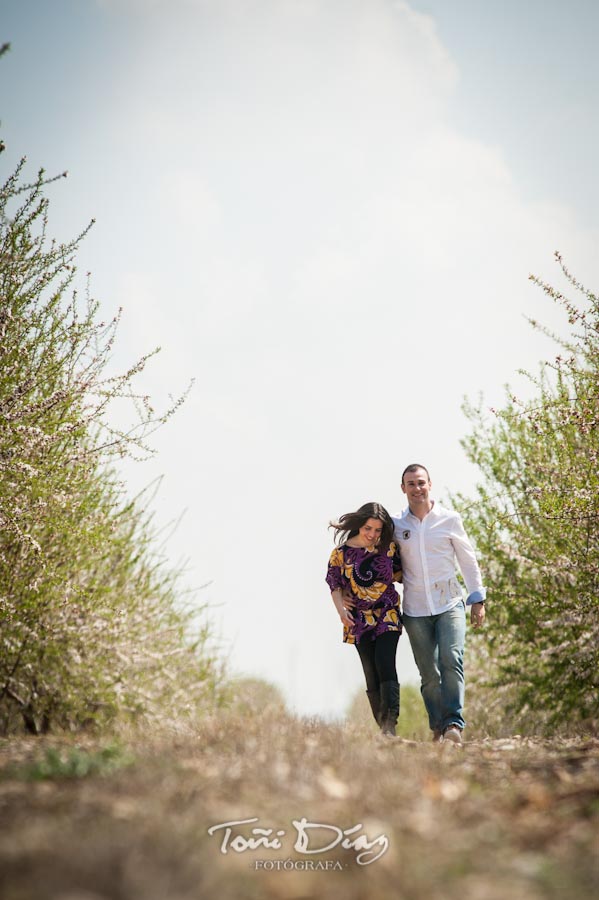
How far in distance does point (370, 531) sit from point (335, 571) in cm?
50

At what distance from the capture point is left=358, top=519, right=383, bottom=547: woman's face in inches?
250

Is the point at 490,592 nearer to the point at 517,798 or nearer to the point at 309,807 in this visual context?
the point at 517,798

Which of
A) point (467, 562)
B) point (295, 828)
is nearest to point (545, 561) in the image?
point (467, 562)

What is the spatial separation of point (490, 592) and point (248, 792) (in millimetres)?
7105

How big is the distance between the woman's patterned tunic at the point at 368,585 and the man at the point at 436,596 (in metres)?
0.17

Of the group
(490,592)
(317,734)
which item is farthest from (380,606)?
(490,592)

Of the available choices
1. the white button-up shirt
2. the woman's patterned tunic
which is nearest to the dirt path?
the woman's patterned tunic

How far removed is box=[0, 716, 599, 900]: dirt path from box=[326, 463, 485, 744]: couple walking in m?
1.97

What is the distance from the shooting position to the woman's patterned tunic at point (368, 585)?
6.19 meters

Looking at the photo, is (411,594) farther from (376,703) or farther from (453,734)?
(453,734)

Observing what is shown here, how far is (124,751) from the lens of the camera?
3.89m
